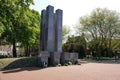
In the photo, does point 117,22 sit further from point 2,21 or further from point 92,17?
point 2,21

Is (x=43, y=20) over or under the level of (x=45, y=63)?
over

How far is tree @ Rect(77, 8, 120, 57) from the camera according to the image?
56.6 metres

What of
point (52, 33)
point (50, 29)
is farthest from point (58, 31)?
point (50, 29)

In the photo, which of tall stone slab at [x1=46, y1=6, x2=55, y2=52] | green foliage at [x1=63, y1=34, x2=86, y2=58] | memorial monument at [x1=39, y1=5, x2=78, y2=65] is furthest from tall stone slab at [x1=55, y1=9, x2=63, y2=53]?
green foliage at [x1=63, y1=34, x2=86, y2=58]

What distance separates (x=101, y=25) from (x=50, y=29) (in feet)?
92.7

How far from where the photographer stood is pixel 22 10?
24375 millimetres

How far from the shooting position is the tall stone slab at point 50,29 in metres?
31.7

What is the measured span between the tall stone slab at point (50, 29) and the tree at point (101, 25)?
2737 cm

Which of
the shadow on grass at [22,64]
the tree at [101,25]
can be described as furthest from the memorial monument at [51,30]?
the tree at [101,25]

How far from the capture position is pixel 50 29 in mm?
31734

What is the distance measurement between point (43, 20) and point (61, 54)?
5503mm

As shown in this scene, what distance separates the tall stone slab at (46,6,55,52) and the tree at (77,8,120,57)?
27368mm

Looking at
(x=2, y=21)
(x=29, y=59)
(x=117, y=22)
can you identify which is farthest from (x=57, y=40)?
(x=117, y=22)

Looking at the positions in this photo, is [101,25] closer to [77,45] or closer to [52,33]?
[77,45]
